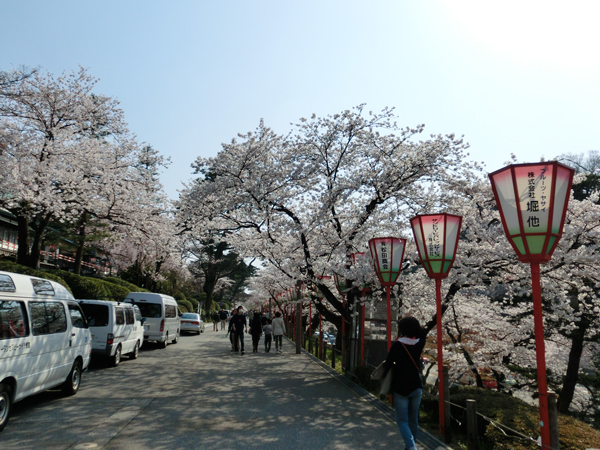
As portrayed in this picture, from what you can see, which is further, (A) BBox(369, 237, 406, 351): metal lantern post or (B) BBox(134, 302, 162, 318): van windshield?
(B) BBox(134, 302, 162, 318): van windshield

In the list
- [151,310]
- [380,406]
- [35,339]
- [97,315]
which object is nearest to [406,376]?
[380,406]

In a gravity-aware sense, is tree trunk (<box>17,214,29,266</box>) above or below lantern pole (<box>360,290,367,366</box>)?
above

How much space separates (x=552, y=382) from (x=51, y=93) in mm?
20522

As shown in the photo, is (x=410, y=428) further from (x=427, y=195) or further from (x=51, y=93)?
(x=51, y=93)

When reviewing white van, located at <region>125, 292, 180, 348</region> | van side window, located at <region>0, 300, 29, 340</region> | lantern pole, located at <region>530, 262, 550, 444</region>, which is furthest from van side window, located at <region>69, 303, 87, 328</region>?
white van, located at <region>125, 292, 180, 348</region>

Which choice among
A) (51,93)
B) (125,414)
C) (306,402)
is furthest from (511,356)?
(51,93)

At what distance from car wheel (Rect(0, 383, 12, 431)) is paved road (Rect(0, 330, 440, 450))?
15 centimetres

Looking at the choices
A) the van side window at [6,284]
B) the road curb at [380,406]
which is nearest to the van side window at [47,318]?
the van side window at [6,284]

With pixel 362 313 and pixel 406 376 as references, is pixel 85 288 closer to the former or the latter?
pixel 362 313

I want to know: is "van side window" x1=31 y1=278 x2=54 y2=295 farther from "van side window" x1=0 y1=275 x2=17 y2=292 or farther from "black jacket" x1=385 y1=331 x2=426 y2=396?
"black jacket" x1=385 y1=331 x2=426 y2=396

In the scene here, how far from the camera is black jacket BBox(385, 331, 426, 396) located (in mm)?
5023

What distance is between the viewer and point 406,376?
16.5 feet

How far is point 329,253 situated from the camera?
1394cm

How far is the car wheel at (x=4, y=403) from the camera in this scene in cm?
567
